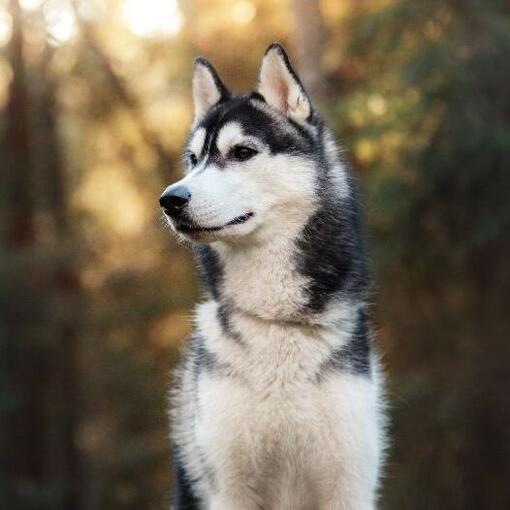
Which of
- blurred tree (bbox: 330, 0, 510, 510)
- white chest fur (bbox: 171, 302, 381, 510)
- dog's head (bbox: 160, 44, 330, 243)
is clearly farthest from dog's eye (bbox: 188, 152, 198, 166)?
blurred tree (bbox: 330, 0, 510, 510)

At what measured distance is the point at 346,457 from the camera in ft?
14.9

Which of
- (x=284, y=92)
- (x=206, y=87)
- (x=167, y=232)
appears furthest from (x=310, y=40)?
(x=284, y=92)

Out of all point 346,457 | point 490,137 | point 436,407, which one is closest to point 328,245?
point 346,457

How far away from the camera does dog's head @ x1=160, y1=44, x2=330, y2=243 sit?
14.9 feet

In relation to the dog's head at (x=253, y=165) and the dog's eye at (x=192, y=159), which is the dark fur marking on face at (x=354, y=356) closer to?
the dog's head at (x=253, y=165)

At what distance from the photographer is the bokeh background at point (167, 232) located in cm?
1162

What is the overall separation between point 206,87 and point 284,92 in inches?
17.8

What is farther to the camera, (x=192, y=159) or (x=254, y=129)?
(x=192, y=159)

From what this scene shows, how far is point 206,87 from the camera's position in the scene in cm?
529

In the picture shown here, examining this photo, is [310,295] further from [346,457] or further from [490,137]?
[490,137]

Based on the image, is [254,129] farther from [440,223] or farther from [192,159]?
[440,223]

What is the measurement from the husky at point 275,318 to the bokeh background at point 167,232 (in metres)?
5.25

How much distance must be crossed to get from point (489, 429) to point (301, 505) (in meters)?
8.49

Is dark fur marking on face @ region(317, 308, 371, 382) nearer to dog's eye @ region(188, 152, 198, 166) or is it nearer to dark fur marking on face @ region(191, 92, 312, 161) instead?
dark fur marking on face @ region(191, 92, 312, 161)
